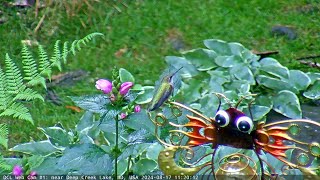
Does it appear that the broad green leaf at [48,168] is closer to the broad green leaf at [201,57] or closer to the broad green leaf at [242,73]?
the broad green leaf at [242,73]

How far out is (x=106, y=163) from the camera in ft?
7.70

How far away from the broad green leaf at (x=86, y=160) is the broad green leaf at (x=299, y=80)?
242cm

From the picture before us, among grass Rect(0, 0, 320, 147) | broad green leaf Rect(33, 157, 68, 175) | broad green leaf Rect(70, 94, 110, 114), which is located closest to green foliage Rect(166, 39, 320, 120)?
grass Rect(0, 0, 320, 147)

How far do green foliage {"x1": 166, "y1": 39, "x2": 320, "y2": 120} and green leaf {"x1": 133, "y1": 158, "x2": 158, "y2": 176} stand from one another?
1330mm

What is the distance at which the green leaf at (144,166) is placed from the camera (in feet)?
9.47

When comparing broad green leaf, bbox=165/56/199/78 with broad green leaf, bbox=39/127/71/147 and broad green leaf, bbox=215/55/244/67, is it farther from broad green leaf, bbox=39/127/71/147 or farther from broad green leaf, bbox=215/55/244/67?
broad green leaf, bbox=39/127/71/147

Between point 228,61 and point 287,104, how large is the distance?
485mm

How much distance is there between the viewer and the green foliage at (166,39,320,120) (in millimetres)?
4375

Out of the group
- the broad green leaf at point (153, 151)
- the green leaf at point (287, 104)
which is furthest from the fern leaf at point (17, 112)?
the green leaf at point (287, 104)

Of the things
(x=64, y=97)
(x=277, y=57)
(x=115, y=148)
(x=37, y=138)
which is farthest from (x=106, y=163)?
(x=277, y=57)

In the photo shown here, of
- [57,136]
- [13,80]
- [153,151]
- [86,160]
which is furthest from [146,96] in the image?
[86,160]

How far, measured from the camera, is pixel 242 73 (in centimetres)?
455

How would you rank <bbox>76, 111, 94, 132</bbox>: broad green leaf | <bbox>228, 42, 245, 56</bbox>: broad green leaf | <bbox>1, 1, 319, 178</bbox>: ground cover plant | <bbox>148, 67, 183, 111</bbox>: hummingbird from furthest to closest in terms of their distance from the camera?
<bbox>228, 42, 245, 56</bbox>: broad green leaf → <bbox>1, 1, 319, 178</bbox>: ground cover plant → <bbox>76, 111, 94, 132</bbox>: broad green leaf → <bbox>148, 67, 183, 111</bbox>: hummingbird

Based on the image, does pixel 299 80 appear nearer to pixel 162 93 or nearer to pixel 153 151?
pixel 153 151
